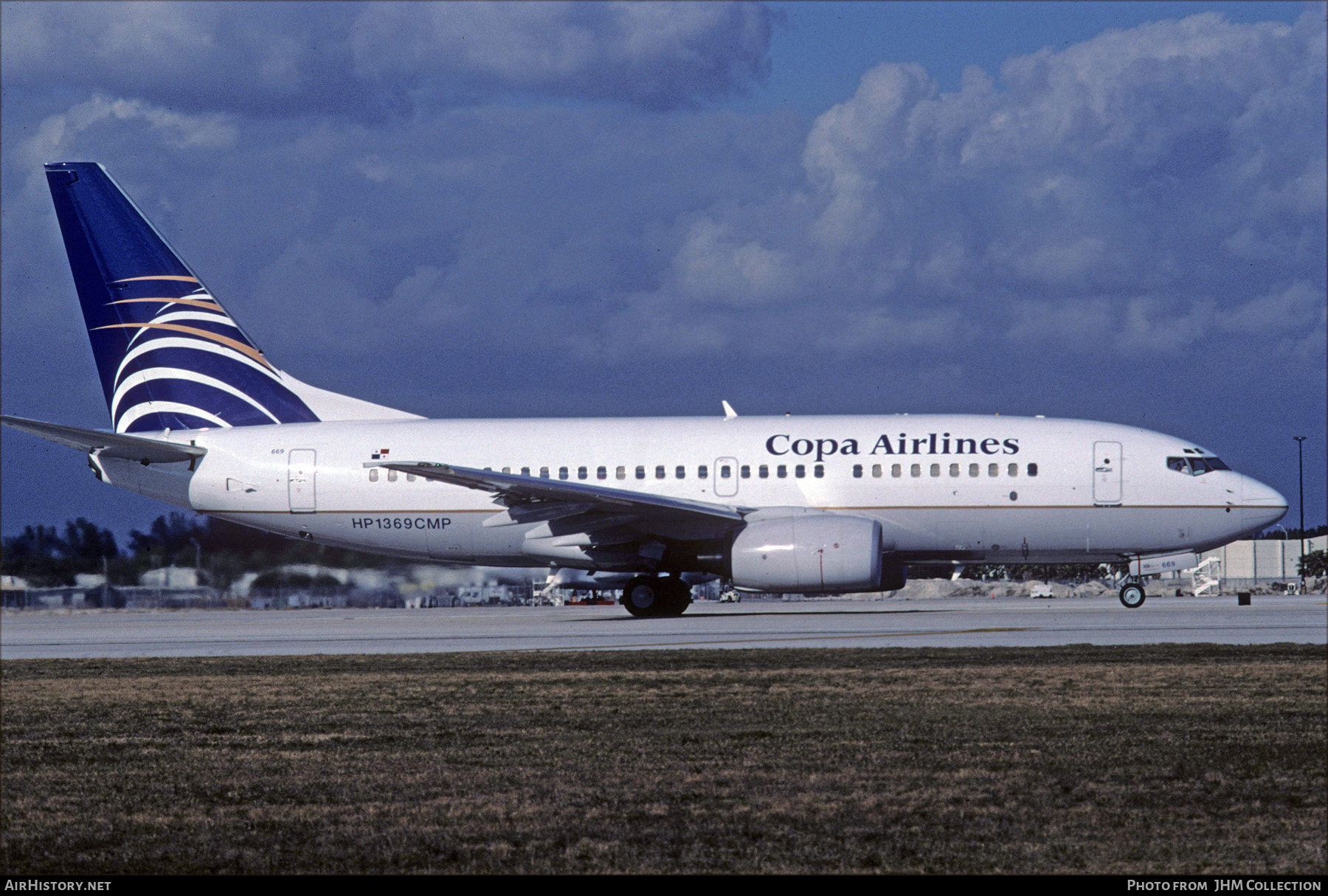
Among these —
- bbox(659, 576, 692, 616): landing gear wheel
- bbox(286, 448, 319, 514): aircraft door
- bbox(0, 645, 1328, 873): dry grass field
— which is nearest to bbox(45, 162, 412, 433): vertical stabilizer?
bbox(286, 448, 319, 514): aircraft door

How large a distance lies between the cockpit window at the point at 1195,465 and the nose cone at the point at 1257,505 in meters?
0.54

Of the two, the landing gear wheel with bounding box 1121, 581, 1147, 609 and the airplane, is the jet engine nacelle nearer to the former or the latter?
the airplane

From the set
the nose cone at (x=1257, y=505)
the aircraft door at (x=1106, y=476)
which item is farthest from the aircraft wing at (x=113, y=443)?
the nose cone at (x=1257, y=505)

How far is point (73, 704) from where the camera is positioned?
44.2 ft

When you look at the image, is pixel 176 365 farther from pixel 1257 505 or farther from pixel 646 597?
pixel 1257 505

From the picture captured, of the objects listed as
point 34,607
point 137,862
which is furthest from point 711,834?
point 34,607

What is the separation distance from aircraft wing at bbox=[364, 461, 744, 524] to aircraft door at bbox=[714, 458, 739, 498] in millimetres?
658

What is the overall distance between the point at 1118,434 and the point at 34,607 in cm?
2614

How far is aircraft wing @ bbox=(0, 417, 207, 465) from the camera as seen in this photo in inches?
1029

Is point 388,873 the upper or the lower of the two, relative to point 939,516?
lower

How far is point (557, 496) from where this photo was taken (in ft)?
82.5

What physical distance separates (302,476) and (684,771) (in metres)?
20.9

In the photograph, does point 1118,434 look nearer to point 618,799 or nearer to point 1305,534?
point 618,799

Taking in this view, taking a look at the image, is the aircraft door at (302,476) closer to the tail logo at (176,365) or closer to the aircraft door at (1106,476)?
the tail logo at (176,365)
